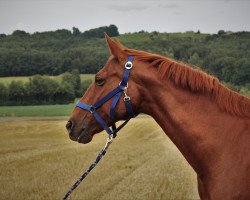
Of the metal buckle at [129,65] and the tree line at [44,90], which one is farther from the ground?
the metal buckle at [129,65]

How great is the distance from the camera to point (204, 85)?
13.8 feet

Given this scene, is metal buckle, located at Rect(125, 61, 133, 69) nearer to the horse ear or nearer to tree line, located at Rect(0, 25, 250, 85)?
the horse ear

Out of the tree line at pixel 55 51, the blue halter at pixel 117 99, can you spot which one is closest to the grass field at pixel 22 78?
the tree line at pixel 55 51

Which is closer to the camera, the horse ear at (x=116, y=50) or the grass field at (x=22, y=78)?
the horse ear at (x=116, y=50)

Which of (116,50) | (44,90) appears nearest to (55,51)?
(44,90)

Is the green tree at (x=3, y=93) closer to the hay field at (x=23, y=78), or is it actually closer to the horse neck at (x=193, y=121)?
the hay field at (x=23, y=78)

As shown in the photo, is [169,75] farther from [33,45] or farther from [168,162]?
[33,45]

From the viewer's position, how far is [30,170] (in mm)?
14086

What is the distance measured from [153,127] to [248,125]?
27767 millimetres

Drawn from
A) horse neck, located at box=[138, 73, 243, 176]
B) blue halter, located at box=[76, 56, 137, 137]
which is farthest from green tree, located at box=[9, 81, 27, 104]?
horse neck, located at box=[138, 73, 243, 176]

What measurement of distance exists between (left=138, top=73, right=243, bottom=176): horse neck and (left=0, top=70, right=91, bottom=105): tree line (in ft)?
177

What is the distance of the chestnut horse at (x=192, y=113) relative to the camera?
3941 mm

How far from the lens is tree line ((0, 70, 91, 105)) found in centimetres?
5797

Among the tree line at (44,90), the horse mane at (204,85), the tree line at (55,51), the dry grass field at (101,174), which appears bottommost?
the tree line at (44,90)
